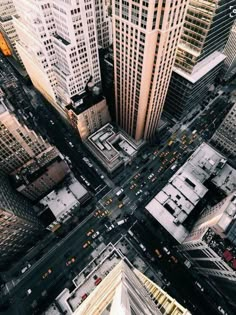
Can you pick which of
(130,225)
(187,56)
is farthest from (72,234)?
(187,56)

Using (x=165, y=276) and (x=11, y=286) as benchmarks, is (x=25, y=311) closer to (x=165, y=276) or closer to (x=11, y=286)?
(x=11, y=286)

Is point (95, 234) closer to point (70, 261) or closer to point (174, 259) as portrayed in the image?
point (70, 261)

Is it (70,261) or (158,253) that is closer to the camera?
(70,261)

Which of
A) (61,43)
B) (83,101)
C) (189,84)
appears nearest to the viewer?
(61,43)

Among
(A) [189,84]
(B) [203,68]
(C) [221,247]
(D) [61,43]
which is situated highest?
(D) [61,43]

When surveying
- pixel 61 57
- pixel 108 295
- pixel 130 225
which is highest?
pixel 61 57

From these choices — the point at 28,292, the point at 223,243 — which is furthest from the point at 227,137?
the point at 28,292
